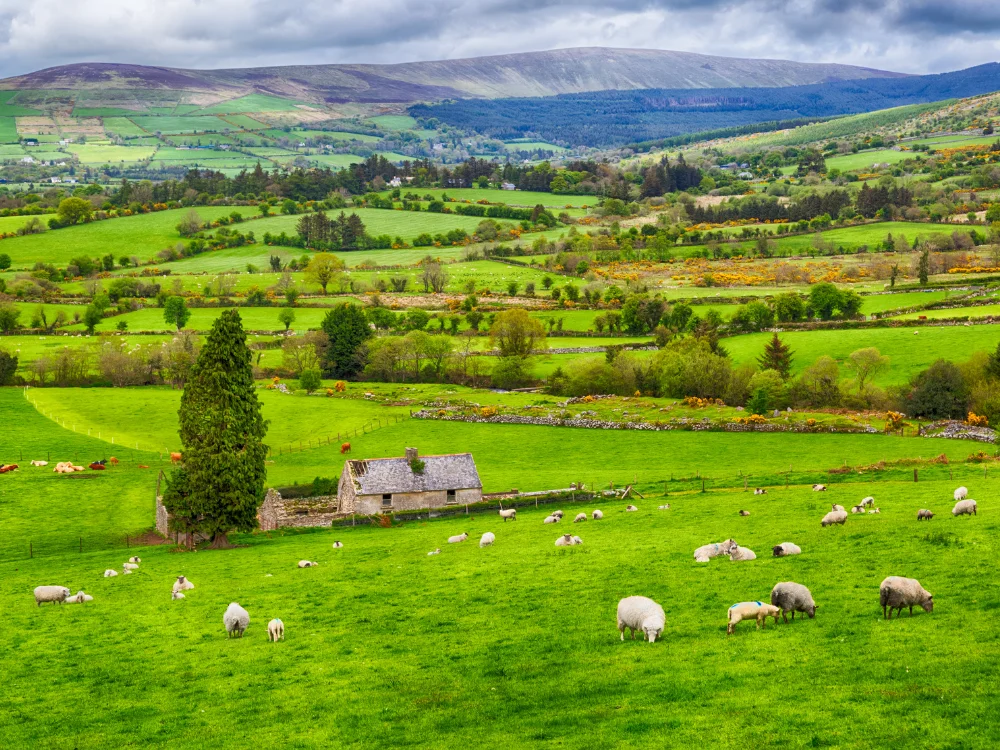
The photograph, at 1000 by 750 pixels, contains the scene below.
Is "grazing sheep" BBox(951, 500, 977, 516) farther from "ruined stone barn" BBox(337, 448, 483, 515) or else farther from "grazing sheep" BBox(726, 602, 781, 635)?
"ruined stone barn" BBox(337, 448, 483, 515)

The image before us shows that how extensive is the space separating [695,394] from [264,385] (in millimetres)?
46880

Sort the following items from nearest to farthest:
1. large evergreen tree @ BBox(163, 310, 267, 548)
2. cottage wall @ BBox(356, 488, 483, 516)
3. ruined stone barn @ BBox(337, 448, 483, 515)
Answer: large evergreen tree @ BBox(163, 310, 267, 548), cottage wall @ BBox(356, 488, 483, 516), ruined stone barn @ BBox(337, 448, 483, 515)

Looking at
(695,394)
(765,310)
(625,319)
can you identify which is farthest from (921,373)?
(625,319)

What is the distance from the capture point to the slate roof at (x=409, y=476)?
197ft

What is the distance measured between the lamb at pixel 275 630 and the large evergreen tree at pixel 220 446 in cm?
2451

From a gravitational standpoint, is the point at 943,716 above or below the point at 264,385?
above

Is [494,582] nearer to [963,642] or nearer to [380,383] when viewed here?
[963,642]

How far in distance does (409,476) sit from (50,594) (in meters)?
26.6

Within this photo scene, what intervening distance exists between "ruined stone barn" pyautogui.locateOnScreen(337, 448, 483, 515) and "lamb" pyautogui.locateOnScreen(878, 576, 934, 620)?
37.9 metres

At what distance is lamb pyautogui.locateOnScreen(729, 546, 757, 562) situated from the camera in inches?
1276

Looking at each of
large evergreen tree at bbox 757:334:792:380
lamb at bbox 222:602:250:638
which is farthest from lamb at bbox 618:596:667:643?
large evergreen tree at bbox 757:334:792:380

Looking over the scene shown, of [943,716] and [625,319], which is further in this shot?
[625,319]

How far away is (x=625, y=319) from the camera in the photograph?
134625mm

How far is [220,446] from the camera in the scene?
53.7m
